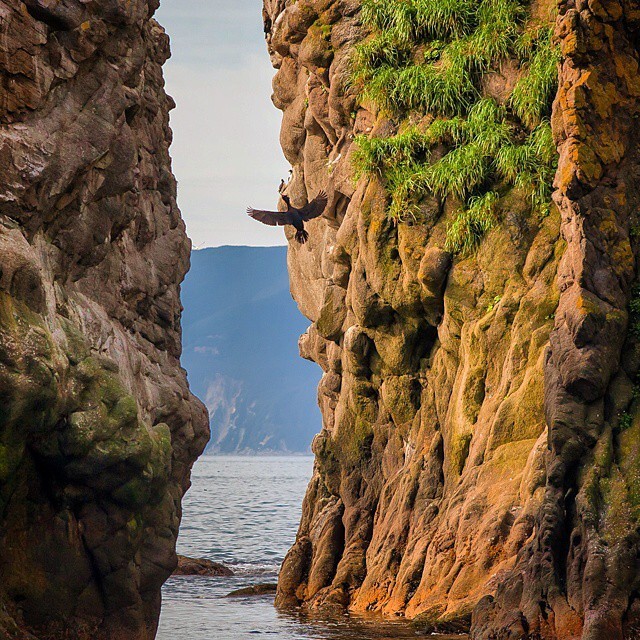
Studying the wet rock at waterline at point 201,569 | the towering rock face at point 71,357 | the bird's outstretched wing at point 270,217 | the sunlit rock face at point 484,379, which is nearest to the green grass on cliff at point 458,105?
the sunlit rock face at point 484,379

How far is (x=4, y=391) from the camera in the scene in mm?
12516

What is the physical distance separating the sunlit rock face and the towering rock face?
5.51m

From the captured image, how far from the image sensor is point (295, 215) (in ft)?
84.5

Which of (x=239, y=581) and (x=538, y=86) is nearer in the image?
(x=538, y=86)

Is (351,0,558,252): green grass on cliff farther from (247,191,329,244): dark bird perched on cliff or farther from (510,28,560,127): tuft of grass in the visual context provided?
(247,191,329,244): dark bird perched on cliff

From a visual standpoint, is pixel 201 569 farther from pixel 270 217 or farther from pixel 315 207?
pixel 270 217

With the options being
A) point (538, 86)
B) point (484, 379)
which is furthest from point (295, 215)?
point (484, 379)

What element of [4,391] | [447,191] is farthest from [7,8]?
[447,191]

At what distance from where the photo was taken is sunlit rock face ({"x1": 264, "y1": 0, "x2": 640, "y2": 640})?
13562 millimetres

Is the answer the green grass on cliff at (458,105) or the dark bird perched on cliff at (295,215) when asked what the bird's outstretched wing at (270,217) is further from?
the green grass on cliff at (458,105)

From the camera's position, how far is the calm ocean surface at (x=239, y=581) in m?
19.5

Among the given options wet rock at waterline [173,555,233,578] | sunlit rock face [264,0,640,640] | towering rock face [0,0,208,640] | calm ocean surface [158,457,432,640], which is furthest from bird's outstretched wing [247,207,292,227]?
wet rock at waterline [173,555,233,578]

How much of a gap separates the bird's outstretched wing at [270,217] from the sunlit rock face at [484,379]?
1.54 metres

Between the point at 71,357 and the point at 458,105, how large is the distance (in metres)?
11.5
